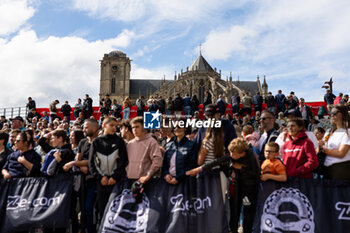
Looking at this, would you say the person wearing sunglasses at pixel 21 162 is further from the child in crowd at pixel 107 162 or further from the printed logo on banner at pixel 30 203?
the child in crowd at pixel 107 162

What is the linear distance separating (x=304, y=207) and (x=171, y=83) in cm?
5213

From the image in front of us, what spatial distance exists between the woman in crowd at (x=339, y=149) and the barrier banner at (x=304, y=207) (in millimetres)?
179

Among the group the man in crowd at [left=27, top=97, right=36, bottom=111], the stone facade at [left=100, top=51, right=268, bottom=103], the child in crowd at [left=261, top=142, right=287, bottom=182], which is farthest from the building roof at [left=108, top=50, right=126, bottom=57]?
the child in crowd at [left=261, top=142, right=287, bottom=182]

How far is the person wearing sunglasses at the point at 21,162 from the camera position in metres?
4.77

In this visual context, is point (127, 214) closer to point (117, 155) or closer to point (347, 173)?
point (117, 155)

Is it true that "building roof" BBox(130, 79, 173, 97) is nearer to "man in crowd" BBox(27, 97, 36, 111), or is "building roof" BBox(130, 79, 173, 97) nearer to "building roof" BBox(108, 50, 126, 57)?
"building roof" BBox(108, 50, 126, 57)

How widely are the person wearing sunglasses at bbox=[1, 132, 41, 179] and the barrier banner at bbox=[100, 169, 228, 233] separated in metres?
1.48

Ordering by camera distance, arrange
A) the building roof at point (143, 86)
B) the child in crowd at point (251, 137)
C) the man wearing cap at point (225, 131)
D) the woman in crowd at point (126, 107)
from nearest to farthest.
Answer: the man wearing cap at point (225, 131), the child in crowd at point (251, 137), the woman in crowd at point (126, 107), the building roof at point (143, 86)

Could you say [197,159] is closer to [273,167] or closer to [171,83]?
[273,167]

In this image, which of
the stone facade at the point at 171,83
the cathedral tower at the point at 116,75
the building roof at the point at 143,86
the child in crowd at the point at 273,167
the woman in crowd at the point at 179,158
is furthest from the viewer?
the building roof at the point at 143,86

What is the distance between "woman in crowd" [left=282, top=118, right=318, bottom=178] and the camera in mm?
4016

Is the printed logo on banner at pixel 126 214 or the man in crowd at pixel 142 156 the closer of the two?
the printed logo on banner at pixel 126 214

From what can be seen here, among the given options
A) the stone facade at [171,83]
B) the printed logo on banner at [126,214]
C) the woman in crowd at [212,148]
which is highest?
the stone facade at [171,83]

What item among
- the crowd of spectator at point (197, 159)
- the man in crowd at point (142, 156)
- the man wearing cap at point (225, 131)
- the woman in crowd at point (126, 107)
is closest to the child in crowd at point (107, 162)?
the crowd of spectator at point (197, 159)
